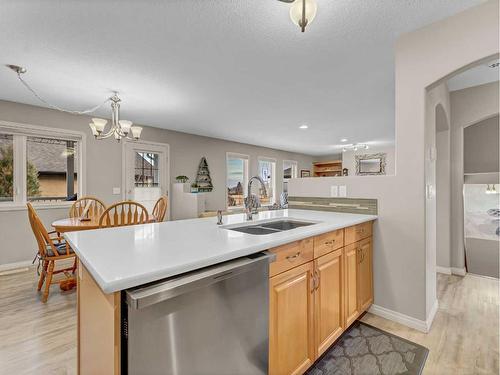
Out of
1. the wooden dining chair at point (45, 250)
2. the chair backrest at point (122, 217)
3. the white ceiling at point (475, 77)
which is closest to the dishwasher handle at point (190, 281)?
the chair backrest at point (122, 217)

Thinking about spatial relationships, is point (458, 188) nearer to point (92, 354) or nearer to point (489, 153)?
point (489, 153)

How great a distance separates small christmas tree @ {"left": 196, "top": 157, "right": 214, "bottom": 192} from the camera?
5.84m

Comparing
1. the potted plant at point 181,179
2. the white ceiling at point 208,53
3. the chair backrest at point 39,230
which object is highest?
the white ceiling at point 208,53

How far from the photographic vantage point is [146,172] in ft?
16.5

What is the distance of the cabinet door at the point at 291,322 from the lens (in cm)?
124

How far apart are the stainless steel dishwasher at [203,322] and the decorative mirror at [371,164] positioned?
784cm

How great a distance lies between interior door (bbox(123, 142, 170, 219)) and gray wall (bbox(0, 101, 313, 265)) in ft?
0.45

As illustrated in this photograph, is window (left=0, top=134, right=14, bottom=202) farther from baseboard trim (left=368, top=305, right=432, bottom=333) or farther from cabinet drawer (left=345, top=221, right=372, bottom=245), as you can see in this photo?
baseboard trim (left=368, top=305, right=432, bottom=333)

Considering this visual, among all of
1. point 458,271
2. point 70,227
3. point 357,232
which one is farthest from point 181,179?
point 458,271

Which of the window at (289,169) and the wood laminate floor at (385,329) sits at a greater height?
the window at (289,169)

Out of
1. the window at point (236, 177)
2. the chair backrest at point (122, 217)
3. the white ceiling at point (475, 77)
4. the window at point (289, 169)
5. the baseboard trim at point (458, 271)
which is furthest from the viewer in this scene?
the window at point (289, 169)

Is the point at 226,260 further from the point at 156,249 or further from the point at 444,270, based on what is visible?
the point at 444,270

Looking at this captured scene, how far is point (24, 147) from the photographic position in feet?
12.1

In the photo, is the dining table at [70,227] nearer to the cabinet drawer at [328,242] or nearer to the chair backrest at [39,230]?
the chair backrest at [39,230]
